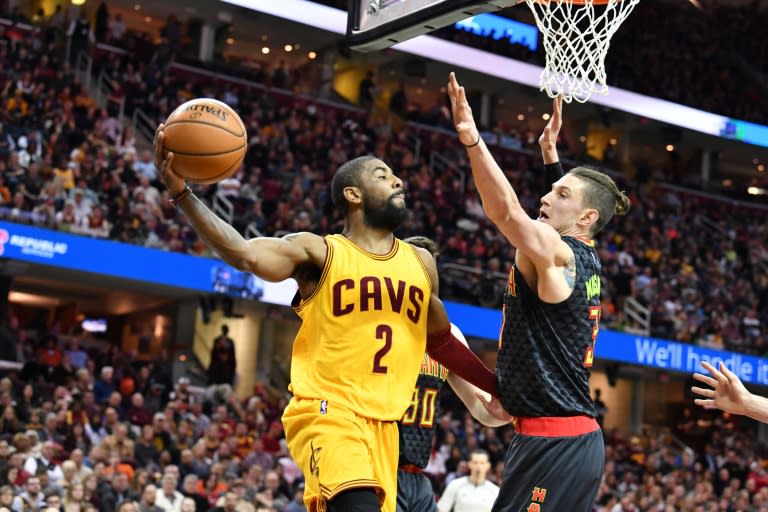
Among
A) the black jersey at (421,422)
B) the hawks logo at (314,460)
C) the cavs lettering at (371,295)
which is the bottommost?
the hawks logo at (314,460)

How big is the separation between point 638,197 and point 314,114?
8.86m

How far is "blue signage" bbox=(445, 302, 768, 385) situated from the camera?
1919cm

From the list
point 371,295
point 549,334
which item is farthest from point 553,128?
point 371,295

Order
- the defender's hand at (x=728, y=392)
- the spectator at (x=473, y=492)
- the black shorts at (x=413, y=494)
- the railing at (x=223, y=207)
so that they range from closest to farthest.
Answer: the defender's hand at (x=728, y=392) → the black shorts at (x=413, y=494) → the spectator at (x=473, y=492) → the railing at (x=223, y=207)

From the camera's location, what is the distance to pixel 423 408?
258 inches

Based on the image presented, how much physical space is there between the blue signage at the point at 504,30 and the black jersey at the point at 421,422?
65.5 ft

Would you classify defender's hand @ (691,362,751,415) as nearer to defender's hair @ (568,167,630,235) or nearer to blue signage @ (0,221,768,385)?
defender's hair @ (568,167,630,235)

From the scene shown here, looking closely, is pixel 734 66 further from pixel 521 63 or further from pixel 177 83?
pixel 177 83

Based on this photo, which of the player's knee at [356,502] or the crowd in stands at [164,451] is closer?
the player's knee at [356,502]

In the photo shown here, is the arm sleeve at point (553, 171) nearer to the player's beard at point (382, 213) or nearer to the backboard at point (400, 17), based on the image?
the player's beard at point (382, 213)

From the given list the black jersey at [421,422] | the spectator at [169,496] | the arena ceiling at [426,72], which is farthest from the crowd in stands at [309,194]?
the black jersey at [421,422]

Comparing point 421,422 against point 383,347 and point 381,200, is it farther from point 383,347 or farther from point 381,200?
point 381,200

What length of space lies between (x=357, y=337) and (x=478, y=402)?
147cm

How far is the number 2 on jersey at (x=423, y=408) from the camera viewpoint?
21.3ft
